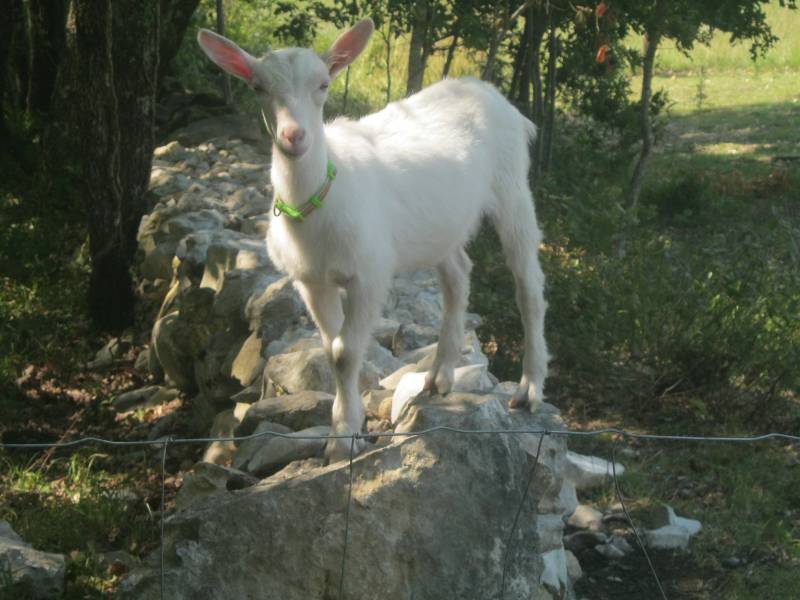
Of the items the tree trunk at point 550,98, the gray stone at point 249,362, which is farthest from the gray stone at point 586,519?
the tree trunk at point 550,98

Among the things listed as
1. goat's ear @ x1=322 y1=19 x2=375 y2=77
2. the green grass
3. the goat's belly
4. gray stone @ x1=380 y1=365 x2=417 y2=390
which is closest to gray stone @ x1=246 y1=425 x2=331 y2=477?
the goat's belly

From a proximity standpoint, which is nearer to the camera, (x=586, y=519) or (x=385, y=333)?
(x=586, y=519)

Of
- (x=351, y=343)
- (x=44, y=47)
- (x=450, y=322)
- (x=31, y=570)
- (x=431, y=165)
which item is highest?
(x=44, y=47)

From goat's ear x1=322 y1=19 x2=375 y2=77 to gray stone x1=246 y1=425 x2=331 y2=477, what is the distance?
1.48m

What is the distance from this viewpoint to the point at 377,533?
3.49 m

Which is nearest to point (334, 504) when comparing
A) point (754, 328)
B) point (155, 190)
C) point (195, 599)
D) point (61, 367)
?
point (195, 599)

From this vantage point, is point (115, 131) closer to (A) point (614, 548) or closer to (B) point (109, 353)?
(B) point (109, 353)

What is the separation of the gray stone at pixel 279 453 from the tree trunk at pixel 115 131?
4000 mm

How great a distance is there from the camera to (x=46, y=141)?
32.8 feet

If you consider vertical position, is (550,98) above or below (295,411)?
above

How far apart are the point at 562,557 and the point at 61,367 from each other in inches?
193

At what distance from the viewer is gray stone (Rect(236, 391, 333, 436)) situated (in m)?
4.72

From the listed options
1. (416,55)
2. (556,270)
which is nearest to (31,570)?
(556,270)

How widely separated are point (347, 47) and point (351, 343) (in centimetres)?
117
